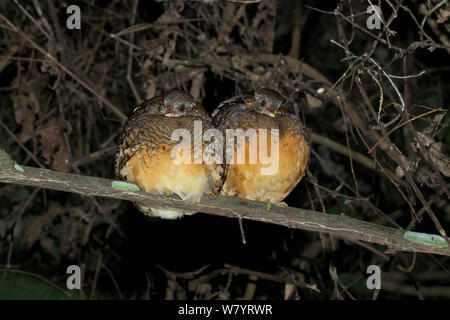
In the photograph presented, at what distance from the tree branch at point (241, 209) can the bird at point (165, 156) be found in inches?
2.7

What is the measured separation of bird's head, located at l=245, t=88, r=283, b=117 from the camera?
2.92 meters

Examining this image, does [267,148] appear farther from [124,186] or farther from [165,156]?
[124,186]

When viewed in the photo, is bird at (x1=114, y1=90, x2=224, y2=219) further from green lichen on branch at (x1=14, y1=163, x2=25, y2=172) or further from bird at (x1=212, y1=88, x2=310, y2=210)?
green lichen on branch at (x1=14, y1=163, x2=25, y2=172)

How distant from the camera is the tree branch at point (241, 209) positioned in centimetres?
222

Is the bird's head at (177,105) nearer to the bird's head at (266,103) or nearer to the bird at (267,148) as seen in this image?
the bird at (267,148)

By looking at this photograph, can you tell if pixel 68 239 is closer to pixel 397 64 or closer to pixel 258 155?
pixel 258 155

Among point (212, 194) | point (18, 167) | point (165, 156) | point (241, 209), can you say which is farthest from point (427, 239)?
point (18, 167)

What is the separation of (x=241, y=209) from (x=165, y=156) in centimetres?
42

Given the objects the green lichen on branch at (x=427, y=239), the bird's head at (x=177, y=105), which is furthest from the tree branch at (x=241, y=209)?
the bird's head at (x=177, y=105)

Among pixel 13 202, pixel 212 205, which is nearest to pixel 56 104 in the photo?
pixel 13 202

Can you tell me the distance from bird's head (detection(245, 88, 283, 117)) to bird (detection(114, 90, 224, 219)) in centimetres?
34

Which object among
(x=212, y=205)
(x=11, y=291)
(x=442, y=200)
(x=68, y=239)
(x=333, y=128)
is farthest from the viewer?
(x=333, y=128)

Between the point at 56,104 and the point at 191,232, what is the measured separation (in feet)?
4.54

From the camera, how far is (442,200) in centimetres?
372
